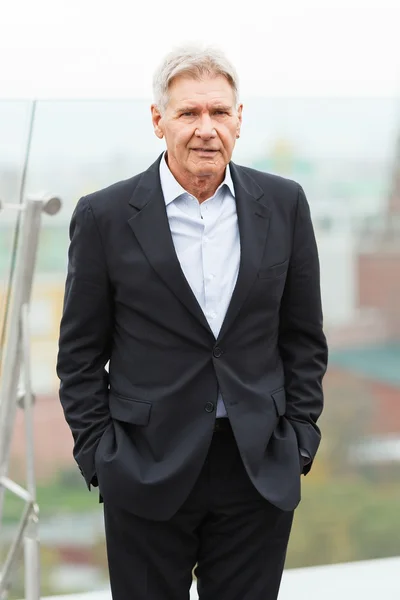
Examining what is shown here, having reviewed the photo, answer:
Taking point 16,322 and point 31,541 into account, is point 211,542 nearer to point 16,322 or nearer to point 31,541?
Answer: point 31,541

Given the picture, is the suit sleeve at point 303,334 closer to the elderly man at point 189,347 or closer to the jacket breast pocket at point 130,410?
the elderly man at point 189,347

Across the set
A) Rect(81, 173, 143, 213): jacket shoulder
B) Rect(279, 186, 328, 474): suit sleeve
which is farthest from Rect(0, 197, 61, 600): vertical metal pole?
Rect(279, 186, 328, 474): suit sleeve

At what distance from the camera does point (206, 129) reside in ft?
5.55

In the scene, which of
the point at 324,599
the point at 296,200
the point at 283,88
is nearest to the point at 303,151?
the point at 283,88

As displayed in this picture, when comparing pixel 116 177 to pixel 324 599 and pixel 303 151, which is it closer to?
pixel 303 151

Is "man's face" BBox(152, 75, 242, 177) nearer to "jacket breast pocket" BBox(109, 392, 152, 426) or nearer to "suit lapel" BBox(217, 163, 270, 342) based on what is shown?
"suit lapel" BBox(217, 163, 270, 342)

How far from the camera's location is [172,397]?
5.81 ft

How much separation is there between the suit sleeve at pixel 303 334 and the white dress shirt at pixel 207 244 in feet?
0.45

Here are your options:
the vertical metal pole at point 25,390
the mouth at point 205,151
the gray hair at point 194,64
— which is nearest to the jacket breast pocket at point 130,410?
the vertical metal pole at point 25,390

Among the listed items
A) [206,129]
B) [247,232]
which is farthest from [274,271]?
[206,129]

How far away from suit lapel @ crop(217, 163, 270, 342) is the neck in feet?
0.16

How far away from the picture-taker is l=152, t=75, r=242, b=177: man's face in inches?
67.1

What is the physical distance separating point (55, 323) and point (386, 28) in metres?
1.32

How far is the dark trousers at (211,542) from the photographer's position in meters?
1.81
